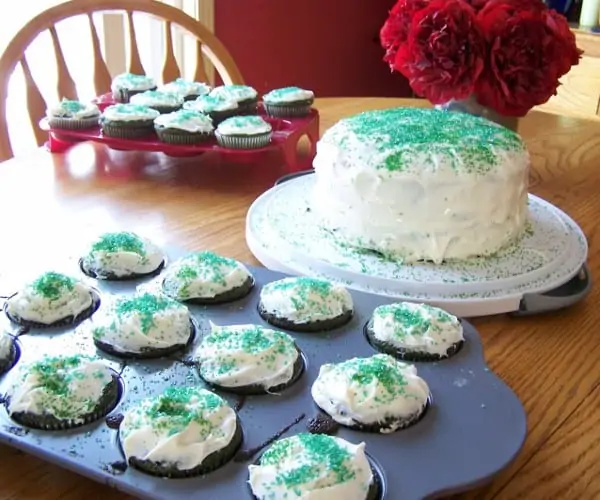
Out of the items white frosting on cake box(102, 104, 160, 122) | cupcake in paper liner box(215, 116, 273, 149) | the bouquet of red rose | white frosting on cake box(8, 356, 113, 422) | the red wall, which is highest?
the bouquet of red rose

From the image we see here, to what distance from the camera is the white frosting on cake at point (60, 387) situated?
738 millimetres

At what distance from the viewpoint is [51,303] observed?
92 cm

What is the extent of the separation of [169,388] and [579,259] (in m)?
0.68

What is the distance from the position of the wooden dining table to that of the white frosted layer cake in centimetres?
15

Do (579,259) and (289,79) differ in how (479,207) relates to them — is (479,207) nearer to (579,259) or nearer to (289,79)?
(579,259)

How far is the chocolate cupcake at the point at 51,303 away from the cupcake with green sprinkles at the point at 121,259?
76 millimetres

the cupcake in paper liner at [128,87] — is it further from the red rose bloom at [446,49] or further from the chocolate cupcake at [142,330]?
the chocolate cupcake at [142,330]

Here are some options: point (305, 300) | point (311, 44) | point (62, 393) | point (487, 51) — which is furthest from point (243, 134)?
point (311, 44)

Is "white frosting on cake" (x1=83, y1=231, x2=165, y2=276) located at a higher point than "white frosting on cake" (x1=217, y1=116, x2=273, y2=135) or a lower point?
lower

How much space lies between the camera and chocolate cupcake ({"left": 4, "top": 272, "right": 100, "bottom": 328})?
910 mm

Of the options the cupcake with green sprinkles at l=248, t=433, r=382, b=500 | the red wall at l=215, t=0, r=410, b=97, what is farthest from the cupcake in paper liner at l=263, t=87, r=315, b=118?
the red wall at l=215, t=0, r=410, b=97

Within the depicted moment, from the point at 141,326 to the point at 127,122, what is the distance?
753mm

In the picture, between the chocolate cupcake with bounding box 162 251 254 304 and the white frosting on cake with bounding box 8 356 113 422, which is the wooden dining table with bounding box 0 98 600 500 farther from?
the chocolate cupcake with bounding box 162 251 254 304

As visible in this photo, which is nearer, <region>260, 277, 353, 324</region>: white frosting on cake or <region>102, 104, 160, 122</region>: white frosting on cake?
<region>260, 277, 353, 324</region>: white frosting on cake
